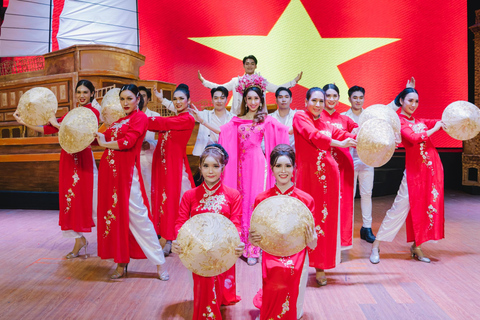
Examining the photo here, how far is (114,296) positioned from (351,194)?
1.94 meters

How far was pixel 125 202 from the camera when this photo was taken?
2574 millimetres

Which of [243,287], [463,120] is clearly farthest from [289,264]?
[463,120]

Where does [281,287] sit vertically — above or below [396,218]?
below

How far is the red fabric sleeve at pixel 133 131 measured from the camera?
2.49m

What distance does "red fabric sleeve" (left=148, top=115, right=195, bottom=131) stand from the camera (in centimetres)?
301

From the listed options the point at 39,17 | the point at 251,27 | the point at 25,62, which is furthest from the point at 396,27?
the point at 25,62

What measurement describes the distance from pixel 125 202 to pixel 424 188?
7.97 feet

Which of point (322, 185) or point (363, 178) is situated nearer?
point (322, 185)

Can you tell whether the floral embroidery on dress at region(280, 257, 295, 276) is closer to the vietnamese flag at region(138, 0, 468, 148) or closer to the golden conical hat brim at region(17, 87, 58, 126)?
the golden conical hat brim at region(17, 87, 58, 126)

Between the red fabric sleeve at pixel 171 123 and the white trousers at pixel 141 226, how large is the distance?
0.56 m

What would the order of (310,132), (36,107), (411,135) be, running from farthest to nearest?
(411,135) → (36,107) → (310,132)

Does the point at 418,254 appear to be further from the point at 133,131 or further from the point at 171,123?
the point at 133,131

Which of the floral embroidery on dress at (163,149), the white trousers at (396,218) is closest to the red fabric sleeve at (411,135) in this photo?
the white trousers at (396,218)

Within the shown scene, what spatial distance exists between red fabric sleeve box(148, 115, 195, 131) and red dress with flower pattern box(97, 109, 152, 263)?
0.35m
